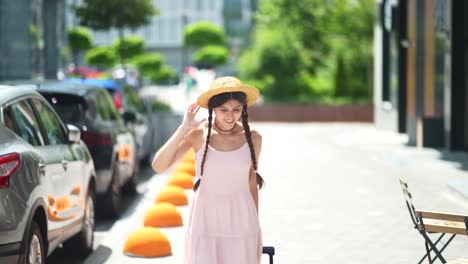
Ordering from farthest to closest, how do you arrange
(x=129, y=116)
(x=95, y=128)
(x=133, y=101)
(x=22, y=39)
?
(x=22, y=39), (x=133, y=101), (x=129, y=116), (x=95, y=128)

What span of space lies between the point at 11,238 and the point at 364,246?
4.65 m

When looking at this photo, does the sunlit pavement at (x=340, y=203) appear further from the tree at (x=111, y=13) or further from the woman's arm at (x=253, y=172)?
the tree at (x=111, y=13)

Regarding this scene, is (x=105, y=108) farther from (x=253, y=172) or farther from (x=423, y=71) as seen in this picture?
(x=423, y=71)

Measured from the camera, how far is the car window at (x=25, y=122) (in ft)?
26.5

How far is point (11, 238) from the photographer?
713 cm

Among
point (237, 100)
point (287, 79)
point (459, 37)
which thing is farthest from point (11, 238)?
point (287, 79)

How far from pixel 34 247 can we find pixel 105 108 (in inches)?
274

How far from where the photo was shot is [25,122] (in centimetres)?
848

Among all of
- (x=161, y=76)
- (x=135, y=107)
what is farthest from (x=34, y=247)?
(x=161, y=76)

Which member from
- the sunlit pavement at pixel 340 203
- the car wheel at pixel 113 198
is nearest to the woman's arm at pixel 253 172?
the sunlit pavement at pixel 340 203

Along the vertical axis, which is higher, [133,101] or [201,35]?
[133,101]

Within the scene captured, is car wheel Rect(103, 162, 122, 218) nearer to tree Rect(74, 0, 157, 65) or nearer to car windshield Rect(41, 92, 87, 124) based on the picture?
car windshield Rect(41, 92, 87, 124)

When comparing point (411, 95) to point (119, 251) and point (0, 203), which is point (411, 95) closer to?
point (119, 251)

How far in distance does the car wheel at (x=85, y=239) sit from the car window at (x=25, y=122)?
5.41ft
